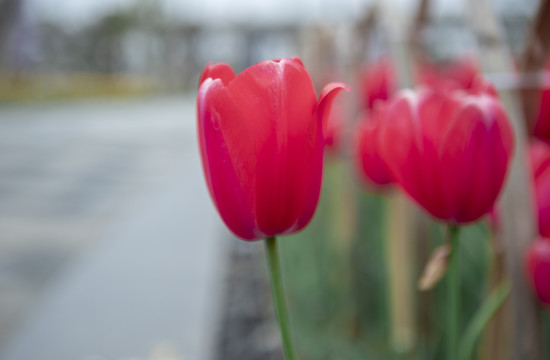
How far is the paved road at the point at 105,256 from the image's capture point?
1492 mm

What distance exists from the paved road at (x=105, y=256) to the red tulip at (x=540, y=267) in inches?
24.2

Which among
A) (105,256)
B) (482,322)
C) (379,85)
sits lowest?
(105,256)

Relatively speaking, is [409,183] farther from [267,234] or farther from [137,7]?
[137,7]

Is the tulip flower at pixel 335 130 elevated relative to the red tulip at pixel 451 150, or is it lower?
lower

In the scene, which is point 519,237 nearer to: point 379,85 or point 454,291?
point 454,291

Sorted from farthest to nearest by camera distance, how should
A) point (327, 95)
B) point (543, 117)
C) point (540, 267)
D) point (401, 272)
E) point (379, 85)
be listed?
point (379, 85), point (401, 272), point (543, 117), point (540, 267), point (327, 95)

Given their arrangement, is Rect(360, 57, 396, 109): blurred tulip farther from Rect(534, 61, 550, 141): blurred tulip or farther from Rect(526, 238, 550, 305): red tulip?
Rect(526, 238, 550, 305): red tulip

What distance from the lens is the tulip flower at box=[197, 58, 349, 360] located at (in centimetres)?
32

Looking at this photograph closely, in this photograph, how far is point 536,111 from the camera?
0.49m

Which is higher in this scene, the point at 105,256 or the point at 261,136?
the point at 261,136

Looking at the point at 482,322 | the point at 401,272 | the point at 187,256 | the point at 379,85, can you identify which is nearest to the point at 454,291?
the point at 482,322

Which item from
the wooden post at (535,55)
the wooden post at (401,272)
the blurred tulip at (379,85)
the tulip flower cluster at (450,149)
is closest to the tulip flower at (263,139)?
the tulip flower cluster at (450,149)

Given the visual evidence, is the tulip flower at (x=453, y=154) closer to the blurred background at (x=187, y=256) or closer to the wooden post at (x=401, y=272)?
the blurred background at (x=187, y=256)

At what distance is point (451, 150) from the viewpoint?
39cm
